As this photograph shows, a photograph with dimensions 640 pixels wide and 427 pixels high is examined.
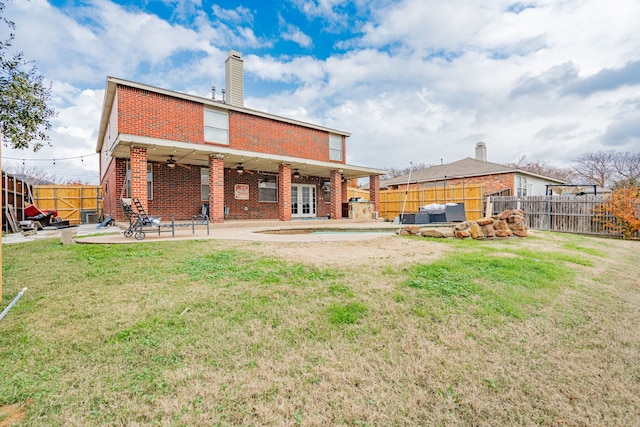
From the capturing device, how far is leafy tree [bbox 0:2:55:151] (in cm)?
676

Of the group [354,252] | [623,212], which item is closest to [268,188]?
[354,252]

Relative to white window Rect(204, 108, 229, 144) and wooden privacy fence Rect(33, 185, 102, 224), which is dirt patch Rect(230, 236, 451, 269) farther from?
wooden privacy fence Rect(33, 185, 102, 224)

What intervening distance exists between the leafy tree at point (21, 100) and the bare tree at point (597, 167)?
46237mm

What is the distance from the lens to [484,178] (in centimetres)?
2084

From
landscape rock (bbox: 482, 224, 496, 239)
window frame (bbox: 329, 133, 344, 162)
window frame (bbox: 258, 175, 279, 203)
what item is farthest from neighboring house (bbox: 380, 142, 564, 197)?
landscape rock (bbox: 482, 224, 496, 239)

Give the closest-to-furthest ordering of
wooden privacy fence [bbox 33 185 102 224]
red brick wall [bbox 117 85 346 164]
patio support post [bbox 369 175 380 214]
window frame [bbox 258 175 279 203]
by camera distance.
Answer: red brick wall [bbox 117 85 346 164] → wooden privacy fence [bbox 33 185 102 224] → window frame [bbox 258 175 279 203] → patio support post [bbox 369 175 380 214]

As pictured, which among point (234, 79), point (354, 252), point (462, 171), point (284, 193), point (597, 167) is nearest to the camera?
point (354, 252)

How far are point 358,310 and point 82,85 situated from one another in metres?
19.4

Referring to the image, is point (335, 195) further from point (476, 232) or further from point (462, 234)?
point (476, 232)

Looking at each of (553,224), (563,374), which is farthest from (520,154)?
(563,374)

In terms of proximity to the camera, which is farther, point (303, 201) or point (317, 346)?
point (303, 201)

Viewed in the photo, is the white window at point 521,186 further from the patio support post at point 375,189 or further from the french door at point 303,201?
the french door at point 303,201

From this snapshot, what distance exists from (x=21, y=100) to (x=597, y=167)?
47659 millimetres

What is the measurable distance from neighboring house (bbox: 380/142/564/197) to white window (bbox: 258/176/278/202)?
8.72 m
